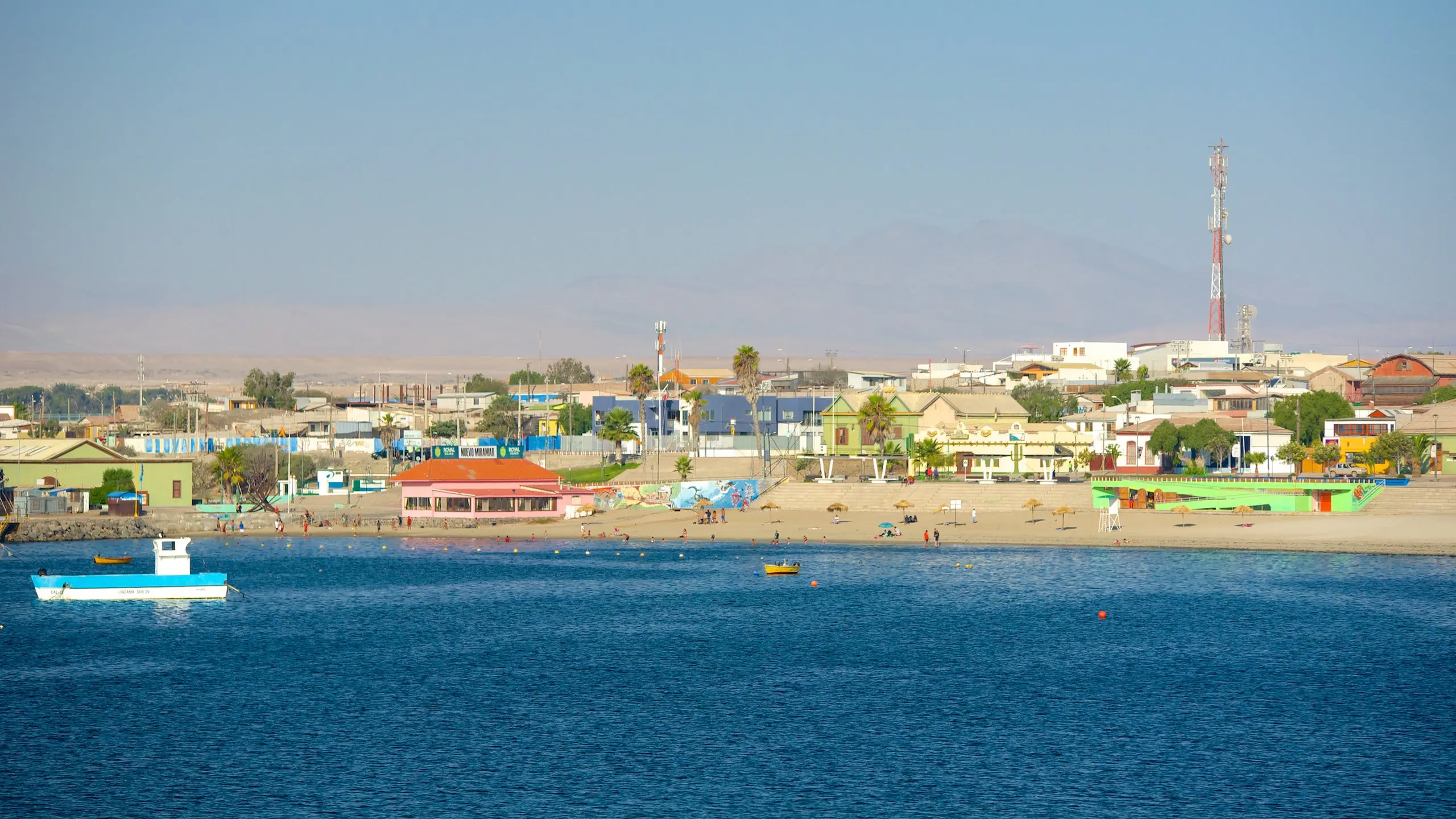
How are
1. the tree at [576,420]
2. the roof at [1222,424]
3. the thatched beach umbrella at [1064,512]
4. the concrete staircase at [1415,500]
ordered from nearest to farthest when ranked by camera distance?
1. the concrete staircase at [1415,500]
2. the thatched beach umbrella at [1064,512]
3. the roof at [1222,424]
4. the tree at [576,420]

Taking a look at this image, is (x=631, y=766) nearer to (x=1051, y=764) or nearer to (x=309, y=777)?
(x=309, y=777)

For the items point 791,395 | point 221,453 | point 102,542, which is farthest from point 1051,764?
point 791,395

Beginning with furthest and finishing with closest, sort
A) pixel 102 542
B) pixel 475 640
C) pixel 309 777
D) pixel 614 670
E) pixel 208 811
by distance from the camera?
1. pixel 102 542
2. pixel 475 640
3. pixel 614 670
4. pixel 309 777
5. pixel 208 811

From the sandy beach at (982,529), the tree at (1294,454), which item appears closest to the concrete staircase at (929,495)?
the sandy beach at (982,529)

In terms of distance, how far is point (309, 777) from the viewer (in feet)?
174

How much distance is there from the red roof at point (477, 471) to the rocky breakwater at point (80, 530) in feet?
70.5

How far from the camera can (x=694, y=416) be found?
171 m

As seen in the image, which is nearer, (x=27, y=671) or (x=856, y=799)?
(x=856, y=799)

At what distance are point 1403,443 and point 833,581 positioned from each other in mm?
64709

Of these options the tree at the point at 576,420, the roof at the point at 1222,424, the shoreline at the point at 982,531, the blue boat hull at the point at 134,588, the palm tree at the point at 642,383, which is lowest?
the blue boat hull at the point at 134,588

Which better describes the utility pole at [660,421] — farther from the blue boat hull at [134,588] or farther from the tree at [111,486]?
the blue boat hull at [134,588]

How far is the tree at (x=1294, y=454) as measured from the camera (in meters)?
143

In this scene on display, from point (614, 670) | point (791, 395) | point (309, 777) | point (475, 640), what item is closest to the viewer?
→ point (309, 777)

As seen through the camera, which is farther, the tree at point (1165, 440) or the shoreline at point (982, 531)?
the tree at point (1165, 440)
